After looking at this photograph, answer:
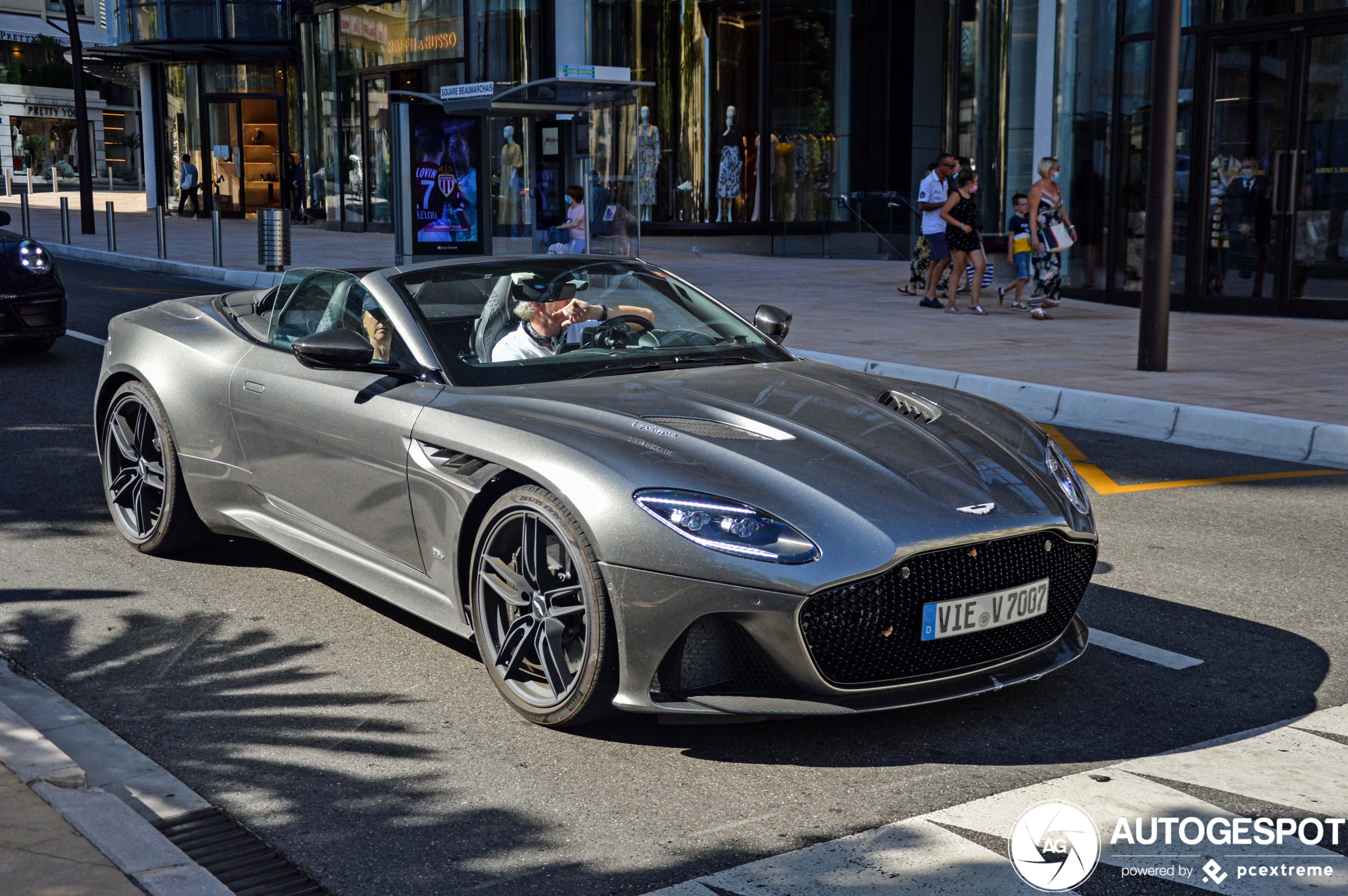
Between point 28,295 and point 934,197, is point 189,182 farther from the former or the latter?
point 28,295

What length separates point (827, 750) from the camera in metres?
3.75

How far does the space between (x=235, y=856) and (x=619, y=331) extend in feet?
7.65

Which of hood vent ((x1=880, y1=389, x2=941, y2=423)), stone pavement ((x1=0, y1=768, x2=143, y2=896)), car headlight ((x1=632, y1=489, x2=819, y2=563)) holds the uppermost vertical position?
hood vent ((x1=880, y1=389, x2=941, y2=423))

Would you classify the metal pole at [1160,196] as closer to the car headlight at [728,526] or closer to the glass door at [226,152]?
the car headlight at [728,526]

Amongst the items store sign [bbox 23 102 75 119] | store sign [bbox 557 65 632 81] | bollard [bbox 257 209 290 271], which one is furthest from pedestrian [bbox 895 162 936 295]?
store sign [bbox 23 102 75 119]

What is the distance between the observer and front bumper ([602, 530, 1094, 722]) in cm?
349

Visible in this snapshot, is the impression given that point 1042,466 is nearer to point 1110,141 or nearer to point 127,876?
point 127,876

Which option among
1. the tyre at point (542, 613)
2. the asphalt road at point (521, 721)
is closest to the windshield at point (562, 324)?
the tyre at point (542, 613)

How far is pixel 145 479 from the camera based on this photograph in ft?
19.1

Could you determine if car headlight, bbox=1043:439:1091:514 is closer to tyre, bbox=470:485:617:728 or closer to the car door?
tyre, bbox=470:485:617:728

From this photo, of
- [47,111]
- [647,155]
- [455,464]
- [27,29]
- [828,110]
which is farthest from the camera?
[27,29]

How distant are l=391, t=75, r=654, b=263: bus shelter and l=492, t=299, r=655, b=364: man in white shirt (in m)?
14.0

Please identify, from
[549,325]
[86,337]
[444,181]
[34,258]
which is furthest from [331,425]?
[444,181]

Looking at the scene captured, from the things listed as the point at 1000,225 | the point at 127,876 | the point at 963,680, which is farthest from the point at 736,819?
the point at 1000,225
